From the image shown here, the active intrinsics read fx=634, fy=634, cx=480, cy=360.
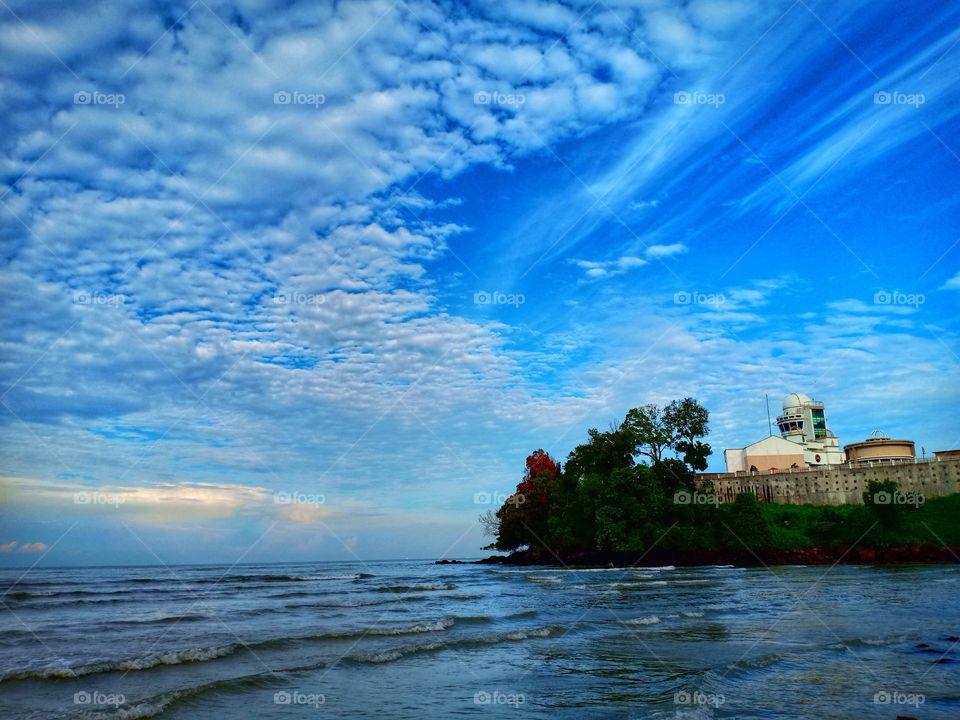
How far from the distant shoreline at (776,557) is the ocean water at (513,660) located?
25.0 m

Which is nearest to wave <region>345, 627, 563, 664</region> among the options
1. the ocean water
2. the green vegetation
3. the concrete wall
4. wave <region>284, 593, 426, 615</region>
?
the ocean water

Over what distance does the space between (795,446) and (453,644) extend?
6837 cm

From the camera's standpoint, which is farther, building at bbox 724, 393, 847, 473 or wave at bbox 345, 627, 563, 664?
building at bbox 724, 393, 847, 473

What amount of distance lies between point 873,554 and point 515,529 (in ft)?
122

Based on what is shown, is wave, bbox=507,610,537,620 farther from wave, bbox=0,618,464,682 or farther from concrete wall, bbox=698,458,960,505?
concrete wall, bbox=698,458,960,505

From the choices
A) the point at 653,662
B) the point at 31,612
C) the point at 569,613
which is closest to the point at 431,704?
the point at 653,662

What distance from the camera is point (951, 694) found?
28.6 feet

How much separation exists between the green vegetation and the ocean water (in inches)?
1108

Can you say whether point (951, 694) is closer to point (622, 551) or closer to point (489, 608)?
point (489, 608)

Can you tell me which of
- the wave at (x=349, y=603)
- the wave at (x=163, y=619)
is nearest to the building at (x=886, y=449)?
the wave at (x=349, y=603)

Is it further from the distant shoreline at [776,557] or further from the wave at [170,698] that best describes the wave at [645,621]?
the distant shoreline at [776,557]

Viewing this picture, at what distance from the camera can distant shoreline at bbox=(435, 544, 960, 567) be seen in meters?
44.7

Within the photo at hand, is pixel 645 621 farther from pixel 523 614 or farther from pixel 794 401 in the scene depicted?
pixel 794 401

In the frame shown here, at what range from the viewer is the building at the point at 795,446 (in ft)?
237
